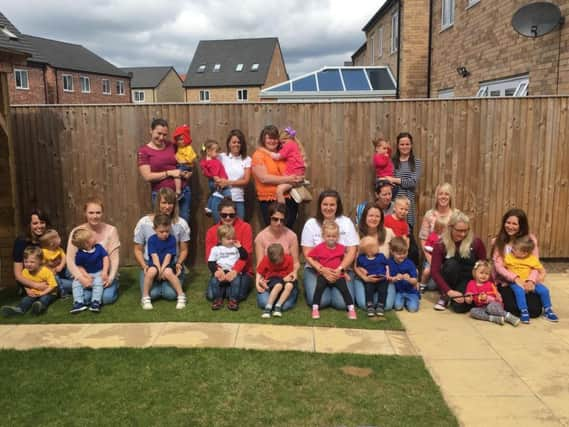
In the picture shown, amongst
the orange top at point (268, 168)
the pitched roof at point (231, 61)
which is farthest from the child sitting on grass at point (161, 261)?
the pitched roof at point (231, 61)

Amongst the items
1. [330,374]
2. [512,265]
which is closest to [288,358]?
[330,374]

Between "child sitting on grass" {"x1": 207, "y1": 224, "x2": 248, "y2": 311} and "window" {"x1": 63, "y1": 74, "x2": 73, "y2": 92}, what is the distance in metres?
45.9

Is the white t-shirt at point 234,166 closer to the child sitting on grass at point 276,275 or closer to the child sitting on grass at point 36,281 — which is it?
the child sitting on grass at point 276,275

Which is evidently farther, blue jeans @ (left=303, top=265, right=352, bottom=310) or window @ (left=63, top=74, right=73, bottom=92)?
window @ (left=63, top=74, right=73, bottom=92)

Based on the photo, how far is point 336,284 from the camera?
5.43 meters

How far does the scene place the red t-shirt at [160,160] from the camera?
20.9ft

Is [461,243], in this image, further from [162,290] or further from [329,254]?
[162,290]

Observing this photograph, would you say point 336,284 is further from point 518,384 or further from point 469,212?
point 469,212

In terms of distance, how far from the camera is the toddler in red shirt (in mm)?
5352

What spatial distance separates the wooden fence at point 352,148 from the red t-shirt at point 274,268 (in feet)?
5.54

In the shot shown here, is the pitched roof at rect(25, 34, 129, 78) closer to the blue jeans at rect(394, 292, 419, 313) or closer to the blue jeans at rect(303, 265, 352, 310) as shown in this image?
the blue jeans at rect(303, 265, 352, 310)

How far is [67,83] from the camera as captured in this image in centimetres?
4631

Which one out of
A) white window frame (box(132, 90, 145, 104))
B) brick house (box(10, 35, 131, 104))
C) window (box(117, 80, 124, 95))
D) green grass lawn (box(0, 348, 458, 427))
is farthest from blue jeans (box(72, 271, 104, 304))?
white window frame (box(132, 90, 145, 104))

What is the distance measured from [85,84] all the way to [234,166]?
48.1 m
